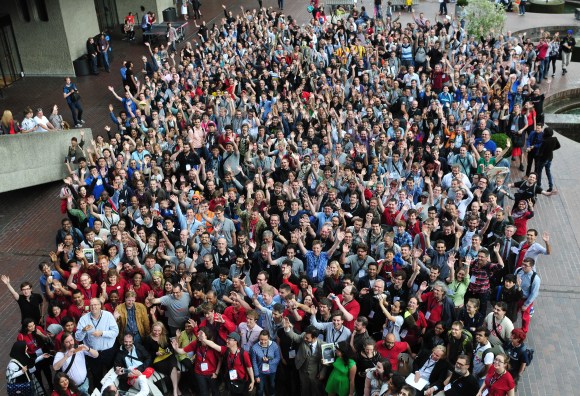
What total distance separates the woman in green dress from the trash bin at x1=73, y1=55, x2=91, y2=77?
55.3 feet

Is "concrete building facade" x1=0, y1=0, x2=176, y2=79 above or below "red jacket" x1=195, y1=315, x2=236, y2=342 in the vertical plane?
above

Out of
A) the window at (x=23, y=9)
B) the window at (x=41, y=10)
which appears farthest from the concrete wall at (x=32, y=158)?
the window at (x=23, y=9)

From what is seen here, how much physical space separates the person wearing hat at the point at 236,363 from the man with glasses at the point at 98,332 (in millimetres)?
1258

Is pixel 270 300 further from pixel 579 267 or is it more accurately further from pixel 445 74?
pixel 445 74

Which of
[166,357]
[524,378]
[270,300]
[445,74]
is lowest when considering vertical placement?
[524,378]

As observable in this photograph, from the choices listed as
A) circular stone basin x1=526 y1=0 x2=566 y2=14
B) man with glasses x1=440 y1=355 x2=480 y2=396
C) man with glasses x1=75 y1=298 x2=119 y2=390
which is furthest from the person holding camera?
circular stone basin x1=526 y1=0 x2=566 y2=14

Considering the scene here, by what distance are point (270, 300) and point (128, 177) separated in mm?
4911

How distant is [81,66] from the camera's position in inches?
822

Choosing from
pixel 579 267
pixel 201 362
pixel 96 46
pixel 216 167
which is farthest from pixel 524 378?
pixel 96 46

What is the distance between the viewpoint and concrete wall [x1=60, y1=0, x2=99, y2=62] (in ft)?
67.5

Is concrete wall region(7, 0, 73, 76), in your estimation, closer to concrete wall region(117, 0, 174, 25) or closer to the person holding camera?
concrete wall region(117, 0, 174, 25)

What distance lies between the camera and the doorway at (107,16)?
26.3m

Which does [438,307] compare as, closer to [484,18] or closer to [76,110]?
[76,110]

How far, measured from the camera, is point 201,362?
7445mm
